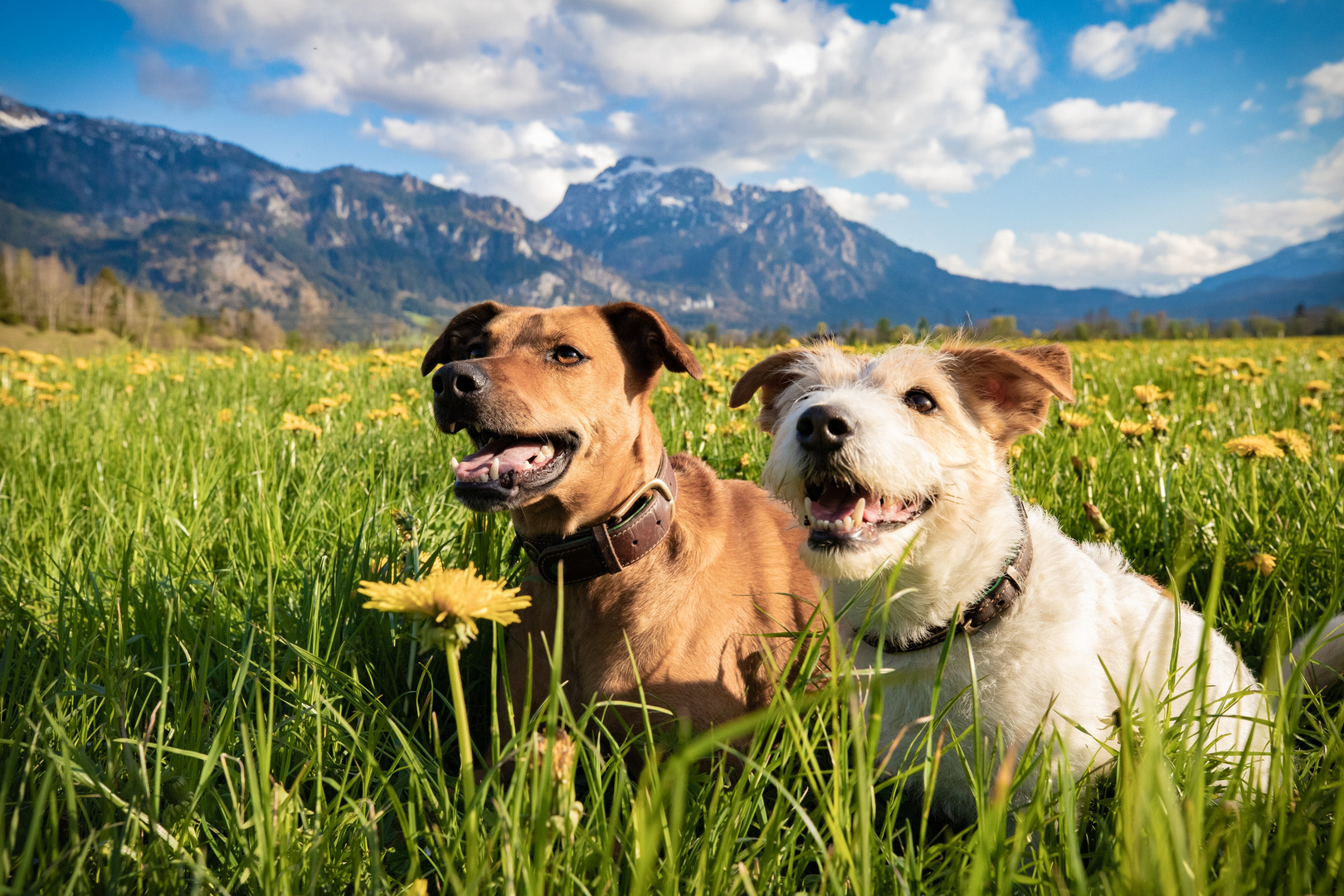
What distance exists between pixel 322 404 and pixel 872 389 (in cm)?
384

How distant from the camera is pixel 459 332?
3381mm

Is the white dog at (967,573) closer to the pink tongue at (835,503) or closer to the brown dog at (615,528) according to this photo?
the pink tongue at (835,503)

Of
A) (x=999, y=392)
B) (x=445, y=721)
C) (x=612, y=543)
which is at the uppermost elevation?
(x=999, y=392)

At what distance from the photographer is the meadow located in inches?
42.9

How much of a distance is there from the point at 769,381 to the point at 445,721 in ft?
6.01

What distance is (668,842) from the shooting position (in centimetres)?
112

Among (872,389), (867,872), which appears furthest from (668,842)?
(872,389)

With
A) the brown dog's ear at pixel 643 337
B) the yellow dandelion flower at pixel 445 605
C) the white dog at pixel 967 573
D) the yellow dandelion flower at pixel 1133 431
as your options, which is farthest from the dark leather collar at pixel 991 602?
the yellow dandelion flower at pixel 1133 431

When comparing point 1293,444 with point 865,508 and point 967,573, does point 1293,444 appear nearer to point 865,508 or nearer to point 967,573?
point 967,573

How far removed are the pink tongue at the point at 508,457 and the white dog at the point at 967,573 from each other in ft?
2.83

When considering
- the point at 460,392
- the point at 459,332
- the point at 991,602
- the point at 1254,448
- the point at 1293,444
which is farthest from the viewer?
the point at 459,332

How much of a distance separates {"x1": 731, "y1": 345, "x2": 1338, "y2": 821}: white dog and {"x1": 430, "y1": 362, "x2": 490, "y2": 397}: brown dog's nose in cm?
106

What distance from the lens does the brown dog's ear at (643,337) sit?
2.79 m

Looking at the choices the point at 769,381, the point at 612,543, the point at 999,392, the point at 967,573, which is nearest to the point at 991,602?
the point at 967,573
